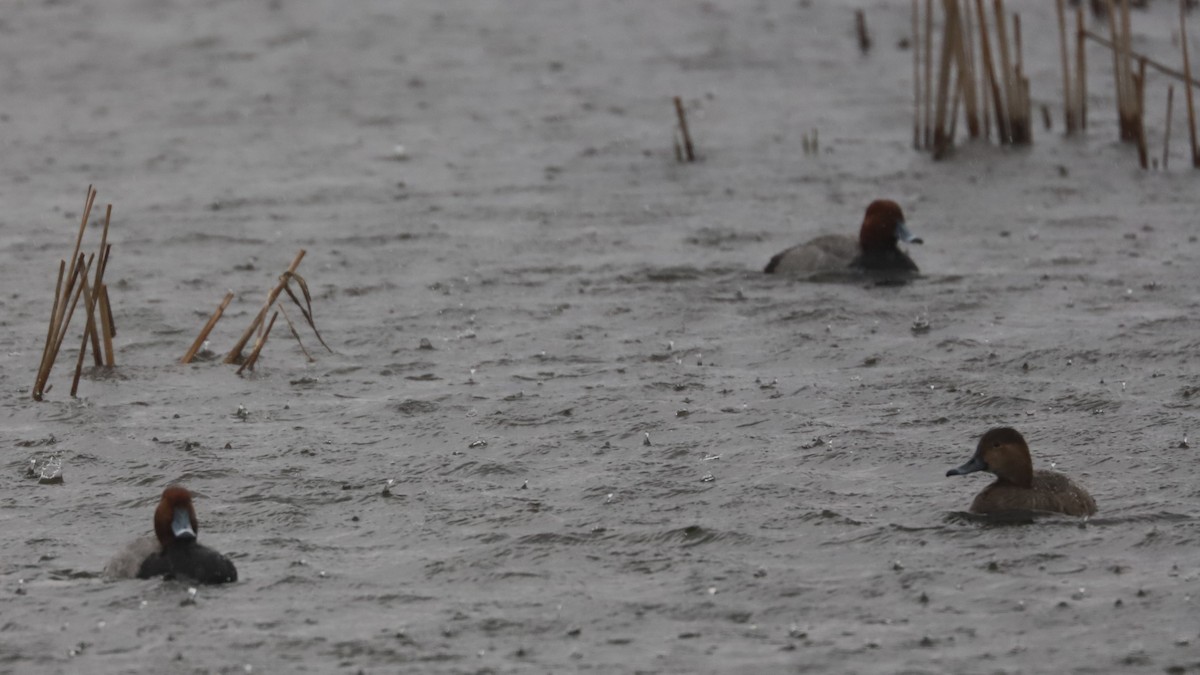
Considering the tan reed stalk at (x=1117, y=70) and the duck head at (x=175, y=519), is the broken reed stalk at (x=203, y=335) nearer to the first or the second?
the duck head at (x=175, y=519)

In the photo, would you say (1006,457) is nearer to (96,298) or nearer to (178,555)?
(178,555)

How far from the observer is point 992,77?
1605cm

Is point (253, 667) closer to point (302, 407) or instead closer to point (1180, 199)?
point (302, 407)

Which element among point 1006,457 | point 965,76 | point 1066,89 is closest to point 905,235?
point 965,76

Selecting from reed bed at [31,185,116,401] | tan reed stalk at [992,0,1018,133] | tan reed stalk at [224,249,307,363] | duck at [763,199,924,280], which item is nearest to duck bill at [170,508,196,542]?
reed bed at [31,185,116,401]

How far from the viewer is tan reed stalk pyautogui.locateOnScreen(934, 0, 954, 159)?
15766 millimetres

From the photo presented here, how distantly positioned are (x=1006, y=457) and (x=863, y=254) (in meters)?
5.19

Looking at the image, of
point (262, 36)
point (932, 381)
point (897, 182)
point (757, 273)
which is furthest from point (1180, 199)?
point (262, 36)

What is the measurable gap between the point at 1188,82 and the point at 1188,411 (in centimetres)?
547

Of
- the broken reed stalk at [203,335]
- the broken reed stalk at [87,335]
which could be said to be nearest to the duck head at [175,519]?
the broken reed stalk at [87,335]

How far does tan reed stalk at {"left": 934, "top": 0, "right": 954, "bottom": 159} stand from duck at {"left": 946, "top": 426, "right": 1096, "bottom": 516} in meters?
8.41

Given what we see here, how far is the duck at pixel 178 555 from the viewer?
7.20m

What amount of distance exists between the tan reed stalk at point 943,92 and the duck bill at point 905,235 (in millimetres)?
3173

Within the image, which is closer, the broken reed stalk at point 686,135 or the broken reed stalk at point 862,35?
the broken reed stalk at point 686,135
